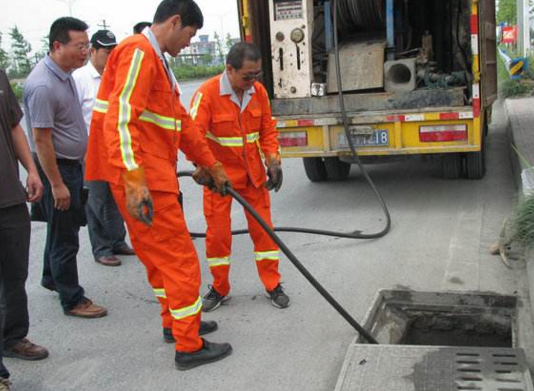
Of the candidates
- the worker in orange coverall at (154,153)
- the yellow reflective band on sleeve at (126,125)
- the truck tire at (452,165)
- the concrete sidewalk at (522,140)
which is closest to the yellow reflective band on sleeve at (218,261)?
the worker in orange coverall at (154,153)

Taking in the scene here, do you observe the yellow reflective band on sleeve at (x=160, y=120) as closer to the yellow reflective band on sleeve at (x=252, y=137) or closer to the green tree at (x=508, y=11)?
the yellow reflective band on sleeve at (x=252, y=137)

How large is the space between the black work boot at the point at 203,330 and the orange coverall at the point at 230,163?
39 cm

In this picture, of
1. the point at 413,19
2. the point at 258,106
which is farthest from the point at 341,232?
the point at 413,19

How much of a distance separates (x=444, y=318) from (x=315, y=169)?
12.9 ft

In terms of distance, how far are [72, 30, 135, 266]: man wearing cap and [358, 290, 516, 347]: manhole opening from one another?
237cm

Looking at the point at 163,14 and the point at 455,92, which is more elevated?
the point at 163,14

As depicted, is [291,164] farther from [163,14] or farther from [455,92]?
[163,14]

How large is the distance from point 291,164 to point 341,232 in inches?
153

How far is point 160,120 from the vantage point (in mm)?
3279

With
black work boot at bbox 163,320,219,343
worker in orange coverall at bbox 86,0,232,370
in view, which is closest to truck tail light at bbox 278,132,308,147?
black work boot at bbox 163,320,219,343

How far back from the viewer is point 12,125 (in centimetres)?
341

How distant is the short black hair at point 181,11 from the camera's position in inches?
125

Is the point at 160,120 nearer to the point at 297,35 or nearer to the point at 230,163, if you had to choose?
the point at 230,163

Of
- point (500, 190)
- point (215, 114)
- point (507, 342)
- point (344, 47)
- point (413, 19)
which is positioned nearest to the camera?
point (507, 342)
